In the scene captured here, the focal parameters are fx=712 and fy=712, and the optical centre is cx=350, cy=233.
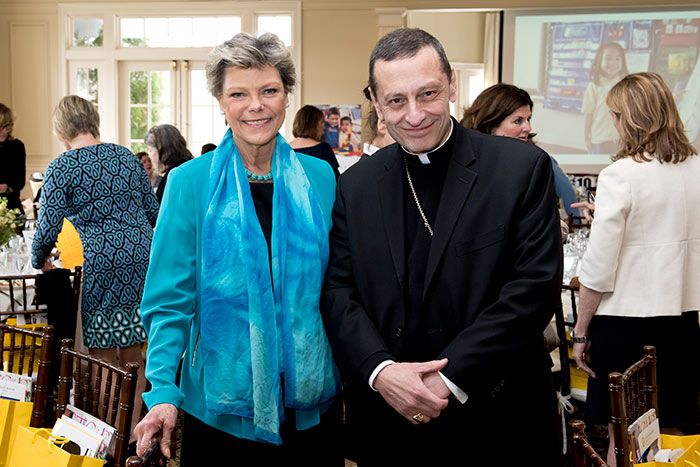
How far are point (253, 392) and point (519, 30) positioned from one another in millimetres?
8790

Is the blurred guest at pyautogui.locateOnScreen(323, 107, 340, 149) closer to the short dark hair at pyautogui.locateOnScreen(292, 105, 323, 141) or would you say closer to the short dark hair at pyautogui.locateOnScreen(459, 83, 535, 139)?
the short dark hair at pyautogui.locateOnScreen(292, 105, 323, 141)

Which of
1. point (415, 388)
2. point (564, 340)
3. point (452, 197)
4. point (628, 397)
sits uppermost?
point (452, 197)

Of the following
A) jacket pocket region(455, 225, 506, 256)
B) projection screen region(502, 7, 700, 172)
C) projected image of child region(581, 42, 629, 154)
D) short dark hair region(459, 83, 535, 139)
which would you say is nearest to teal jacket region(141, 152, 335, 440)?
jacket pocket region(455, 225, 506, 256)

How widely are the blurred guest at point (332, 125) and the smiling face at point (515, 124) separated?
21.8 ft

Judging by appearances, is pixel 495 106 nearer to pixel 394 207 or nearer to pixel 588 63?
pixel 394 207

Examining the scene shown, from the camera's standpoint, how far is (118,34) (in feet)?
32.7

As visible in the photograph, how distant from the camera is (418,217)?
1.58 meters

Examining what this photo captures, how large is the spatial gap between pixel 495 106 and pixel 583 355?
1059mm

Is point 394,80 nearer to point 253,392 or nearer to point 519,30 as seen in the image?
point 253,392

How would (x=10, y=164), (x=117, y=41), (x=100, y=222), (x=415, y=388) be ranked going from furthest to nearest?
(x=117, y=41)
(x=10, y=164)
(x=100, y=222)
(x=415, y=388)

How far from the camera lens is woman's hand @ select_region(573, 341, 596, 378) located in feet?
8.59

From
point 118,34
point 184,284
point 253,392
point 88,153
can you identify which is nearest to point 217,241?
point 184,284

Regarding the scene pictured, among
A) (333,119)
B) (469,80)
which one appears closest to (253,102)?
(333,119)

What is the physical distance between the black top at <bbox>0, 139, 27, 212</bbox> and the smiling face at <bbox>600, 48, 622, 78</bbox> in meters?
7.18
